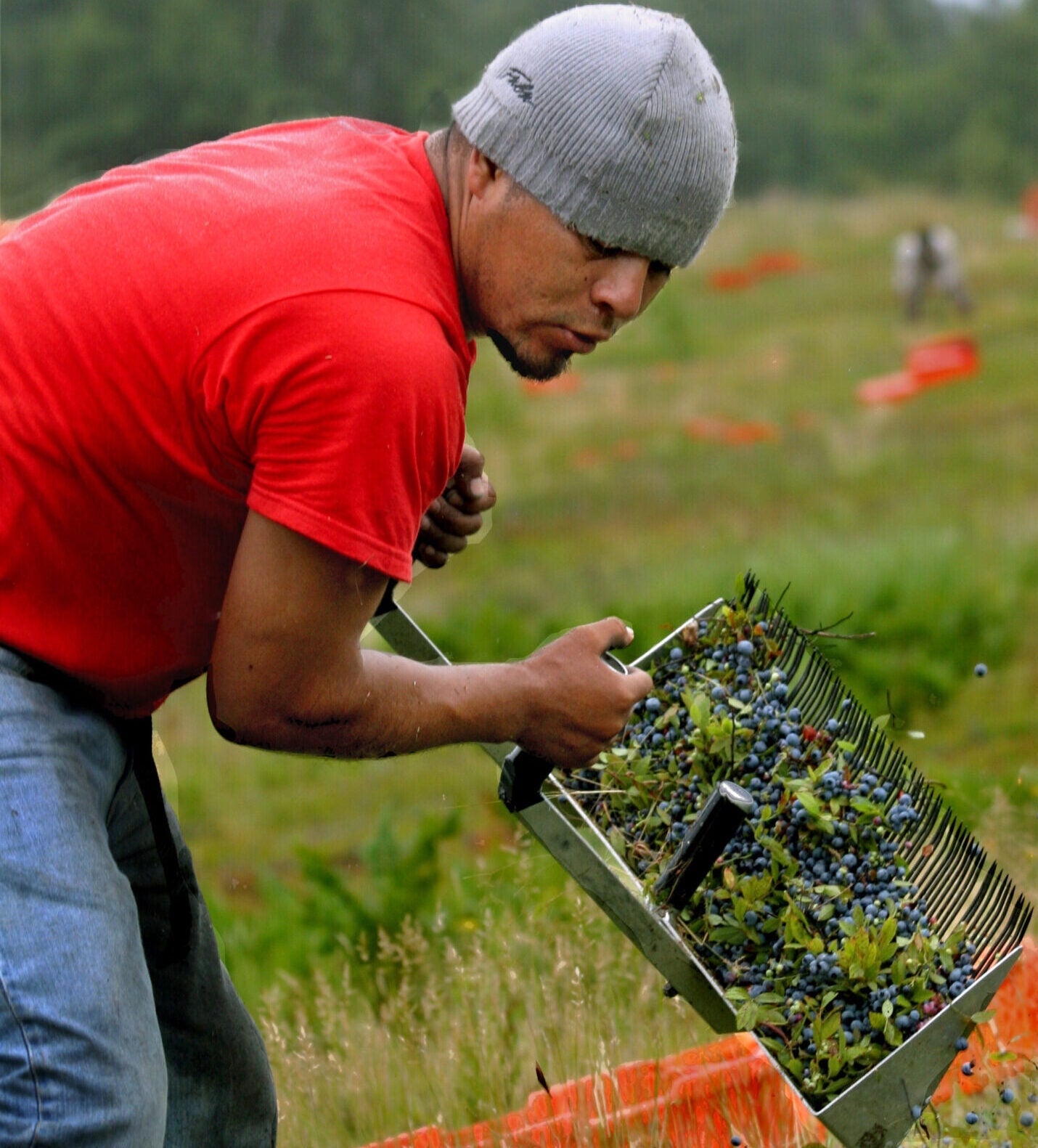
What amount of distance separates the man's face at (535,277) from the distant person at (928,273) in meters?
12.8

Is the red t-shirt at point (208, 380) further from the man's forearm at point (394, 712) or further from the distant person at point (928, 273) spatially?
the distant person at point (928, 273)

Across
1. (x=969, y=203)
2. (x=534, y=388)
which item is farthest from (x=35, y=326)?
(x=969, y=203)

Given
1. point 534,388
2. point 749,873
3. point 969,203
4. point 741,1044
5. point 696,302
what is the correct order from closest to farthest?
point 749,873
point 741,1044
point 534,388
point 696,302
point 969,203

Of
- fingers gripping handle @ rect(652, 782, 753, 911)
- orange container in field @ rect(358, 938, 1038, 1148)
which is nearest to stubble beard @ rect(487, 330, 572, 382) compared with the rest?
fingers gripping handle @ rect(652, 782, 753, 911)

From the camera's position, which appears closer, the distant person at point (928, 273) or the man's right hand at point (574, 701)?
the man's right hand at point (574, 701)

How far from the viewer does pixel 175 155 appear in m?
1.87

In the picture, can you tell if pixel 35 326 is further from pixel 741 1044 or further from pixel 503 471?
pixel 503 471

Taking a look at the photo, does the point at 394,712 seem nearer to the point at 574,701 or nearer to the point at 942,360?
the point at 574,701

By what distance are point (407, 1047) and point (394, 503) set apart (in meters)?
1.58

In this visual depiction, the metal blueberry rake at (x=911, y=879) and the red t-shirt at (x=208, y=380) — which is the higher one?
the red t-shirt at (x=208, y=380)

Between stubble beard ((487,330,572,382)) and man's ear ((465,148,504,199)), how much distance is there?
181 mm

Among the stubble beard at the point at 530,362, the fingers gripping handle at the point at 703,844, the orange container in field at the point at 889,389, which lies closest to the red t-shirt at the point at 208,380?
the stubble beard at the point at 530,362

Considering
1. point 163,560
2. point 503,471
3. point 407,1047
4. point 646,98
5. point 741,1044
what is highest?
point 646,98

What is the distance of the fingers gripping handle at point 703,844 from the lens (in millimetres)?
1921
